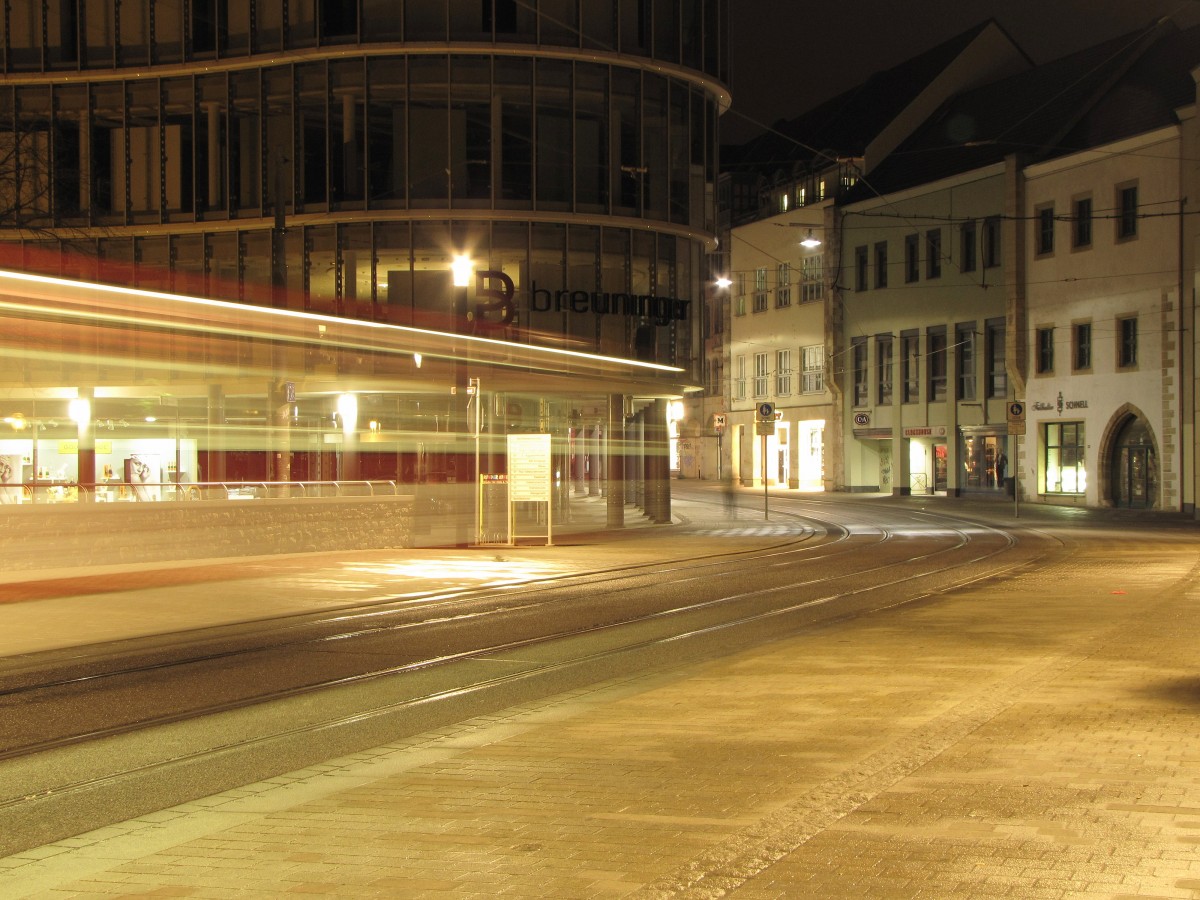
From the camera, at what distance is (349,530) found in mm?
25641

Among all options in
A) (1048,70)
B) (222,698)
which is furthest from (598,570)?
(1048,70)

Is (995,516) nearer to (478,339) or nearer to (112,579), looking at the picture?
(478,339)

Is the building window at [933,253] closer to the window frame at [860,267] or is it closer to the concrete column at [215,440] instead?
the window frame at [860,267]

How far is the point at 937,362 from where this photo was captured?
54.6 m

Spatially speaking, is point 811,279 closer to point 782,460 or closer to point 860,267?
point 860,267

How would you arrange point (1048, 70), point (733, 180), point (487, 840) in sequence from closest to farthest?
1. point (487, 840)
2. point (1048, 70)
3. point (733, 180)

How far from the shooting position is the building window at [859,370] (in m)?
59.6

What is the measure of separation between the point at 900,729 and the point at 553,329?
1098 inches

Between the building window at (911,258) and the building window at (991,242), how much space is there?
16.2 ft

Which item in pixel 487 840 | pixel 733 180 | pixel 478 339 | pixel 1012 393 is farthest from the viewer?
pixel 733 180

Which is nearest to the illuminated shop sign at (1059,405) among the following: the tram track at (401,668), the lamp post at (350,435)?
the tram track at (401,668)

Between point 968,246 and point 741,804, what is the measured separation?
48.8m

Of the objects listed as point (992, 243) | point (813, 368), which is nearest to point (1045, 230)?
point (992, 243)

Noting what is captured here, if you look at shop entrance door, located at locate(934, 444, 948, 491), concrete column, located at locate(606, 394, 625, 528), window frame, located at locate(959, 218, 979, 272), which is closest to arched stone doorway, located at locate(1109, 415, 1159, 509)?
window frame, located at locate(959, 218, 979, 272)
